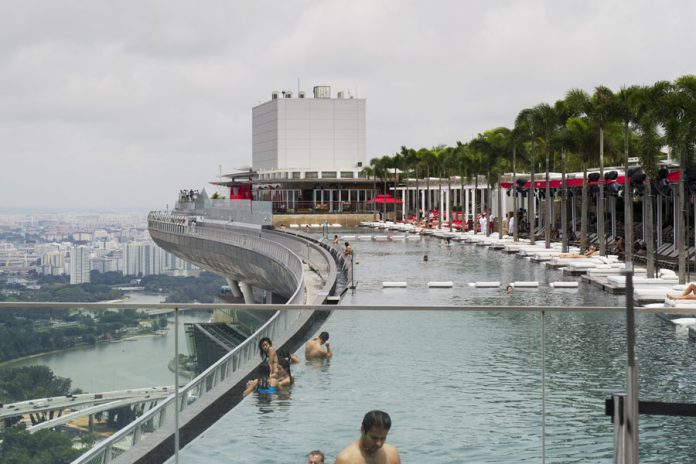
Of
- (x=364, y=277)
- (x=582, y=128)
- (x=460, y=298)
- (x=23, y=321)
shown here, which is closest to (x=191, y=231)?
(x=582, y=128)

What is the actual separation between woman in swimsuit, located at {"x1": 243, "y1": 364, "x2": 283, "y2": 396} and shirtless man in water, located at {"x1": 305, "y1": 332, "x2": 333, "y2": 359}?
0.95 ft

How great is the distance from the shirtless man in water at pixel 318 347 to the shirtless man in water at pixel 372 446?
502 mm

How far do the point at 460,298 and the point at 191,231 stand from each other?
51.3 meters

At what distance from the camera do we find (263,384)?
22.9 ft

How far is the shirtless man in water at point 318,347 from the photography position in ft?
23.1

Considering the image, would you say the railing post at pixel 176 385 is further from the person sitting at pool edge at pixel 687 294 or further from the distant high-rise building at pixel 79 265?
the distant high-rise building at pixel 79 265

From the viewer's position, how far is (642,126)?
3744cm

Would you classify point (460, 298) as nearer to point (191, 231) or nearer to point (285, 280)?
point (285, 280)

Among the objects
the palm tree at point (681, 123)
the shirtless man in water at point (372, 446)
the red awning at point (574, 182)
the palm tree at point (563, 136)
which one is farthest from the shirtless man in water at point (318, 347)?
the palm tree at point (563, 136)

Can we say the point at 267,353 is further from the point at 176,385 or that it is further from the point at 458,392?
the point at 458,392

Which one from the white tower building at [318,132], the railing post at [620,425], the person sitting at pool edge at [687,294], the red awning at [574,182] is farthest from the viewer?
the white tower building at [318,132]

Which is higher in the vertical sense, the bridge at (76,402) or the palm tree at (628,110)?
the palm tree at (628,110)

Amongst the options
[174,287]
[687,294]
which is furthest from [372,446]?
[174,287]

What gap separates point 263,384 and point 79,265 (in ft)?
230
